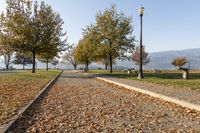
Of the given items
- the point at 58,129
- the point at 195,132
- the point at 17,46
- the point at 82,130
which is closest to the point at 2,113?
the point at 58,129

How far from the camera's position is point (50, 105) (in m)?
11.3

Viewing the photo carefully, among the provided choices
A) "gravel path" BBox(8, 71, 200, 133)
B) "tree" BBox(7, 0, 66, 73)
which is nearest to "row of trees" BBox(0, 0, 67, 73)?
"tree" BBox(7, 0, 66, 73)

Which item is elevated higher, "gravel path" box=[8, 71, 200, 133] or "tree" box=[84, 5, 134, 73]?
"tree" box=[84, 5, 134, 73]

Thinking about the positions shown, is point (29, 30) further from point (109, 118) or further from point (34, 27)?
point (109, 118)

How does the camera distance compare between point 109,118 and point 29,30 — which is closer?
point 109,118

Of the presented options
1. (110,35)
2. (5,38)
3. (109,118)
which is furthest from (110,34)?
(109,118)

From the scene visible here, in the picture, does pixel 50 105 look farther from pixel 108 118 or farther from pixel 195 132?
pixel 195 132

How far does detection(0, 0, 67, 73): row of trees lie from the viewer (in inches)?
1527

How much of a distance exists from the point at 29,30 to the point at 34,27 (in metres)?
1.43

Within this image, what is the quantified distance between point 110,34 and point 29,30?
41.3ft

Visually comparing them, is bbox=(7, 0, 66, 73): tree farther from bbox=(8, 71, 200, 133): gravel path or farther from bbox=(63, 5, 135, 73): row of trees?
bbox=(8, 71, 200, 133): gravel path

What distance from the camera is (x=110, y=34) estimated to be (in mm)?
44656

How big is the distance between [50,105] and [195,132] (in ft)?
20.3

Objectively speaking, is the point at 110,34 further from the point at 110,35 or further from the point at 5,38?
A: the point at 5,38
